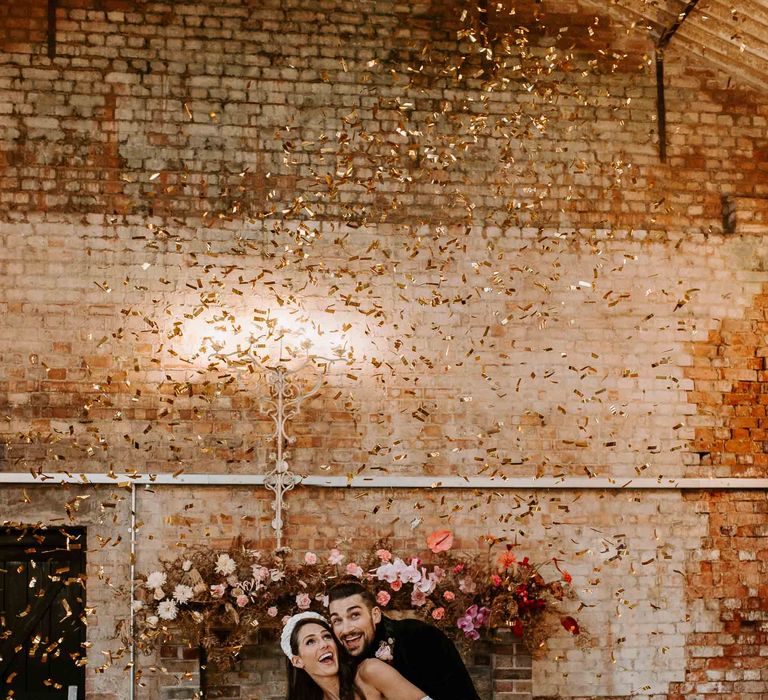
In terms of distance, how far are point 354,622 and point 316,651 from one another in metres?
0.28

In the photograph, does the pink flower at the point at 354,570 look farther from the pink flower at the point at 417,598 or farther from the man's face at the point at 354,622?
the pink flower at the point at 417,598

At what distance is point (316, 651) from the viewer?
5398mm

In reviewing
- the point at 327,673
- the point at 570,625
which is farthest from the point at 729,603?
the point at 327,673

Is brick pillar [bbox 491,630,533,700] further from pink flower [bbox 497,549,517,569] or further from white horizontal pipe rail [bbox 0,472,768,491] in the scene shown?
white horizontal pipe rail [bbox 0,472,768,491]

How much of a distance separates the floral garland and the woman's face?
23 cm

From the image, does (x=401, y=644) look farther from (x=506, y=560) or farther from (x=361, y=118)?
(x=361, y=118)

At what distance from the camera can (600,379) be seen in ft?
21.3

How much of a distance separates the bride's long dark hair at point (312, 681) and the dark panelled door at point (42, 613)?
1456mm

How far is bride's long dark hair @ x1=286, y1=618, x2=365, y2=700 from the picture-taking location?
5348 mm

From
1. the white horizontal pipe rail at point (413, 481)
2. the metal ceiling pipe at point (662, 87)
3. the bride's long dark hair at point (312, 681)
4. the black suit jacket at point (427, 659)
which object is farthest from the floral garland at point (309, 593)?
the metal ceiling pipe at point (662, 87)

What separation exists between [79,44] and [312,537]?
3.65 metres

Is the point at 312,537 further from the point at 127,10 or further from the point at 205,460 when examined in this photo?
the point at 127,10

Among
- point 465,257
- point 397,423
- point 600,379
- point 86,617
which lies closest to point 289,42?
point 465,257

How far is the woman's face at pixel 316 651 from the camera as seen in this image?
537cm
